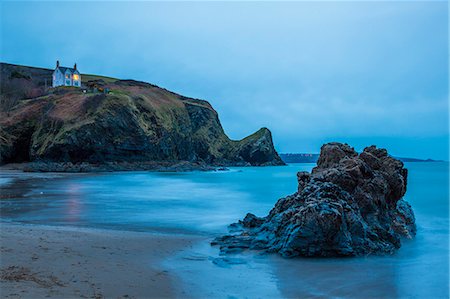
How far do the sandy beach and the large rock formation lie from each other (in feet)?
6.64

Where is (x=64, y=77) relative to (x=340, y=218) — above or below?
above

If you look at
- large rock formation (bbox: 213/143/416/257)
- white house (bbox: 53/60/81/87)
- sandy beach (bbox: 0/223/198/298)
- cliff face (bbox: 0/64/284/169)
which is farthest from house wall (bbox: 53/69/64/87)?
large rock formation (bbox: 213/143/416/257)

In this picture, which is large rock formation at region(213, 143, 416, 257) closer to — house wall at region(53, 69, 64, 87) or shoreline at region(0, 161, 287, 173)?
A: shoreline at region(0, 161, 287, 173)

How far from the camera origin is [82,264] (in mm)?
6191

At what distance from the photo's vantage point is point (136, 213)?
47.7ft

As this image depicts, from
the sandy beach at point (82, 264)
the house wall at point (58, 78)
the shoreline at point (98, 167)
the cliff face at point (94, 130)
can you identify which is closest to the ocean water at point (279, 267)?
the sandy beach at point (82, 264)

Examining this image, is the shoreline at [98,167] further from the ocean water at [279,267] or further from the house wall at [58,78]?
→ the house wall at [58,78]

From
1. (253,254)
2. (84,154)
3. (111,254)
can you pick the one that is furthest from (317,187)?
(84,154)

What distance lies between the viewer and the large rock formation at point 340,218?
7.88 m

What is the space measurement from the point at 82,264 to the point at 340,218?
5.28 meters

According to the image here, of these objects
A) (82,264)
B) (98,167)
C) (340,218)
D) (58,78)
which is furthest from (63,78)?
(340,218)

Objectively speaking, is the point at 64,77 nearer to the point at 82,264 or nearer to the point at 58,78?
the point at 58,78

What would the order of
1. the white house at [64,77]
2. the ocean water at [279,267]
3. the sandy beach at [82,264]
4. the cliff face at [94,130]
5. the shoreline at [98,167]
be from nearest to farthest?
the sandy beach at [82,264], the ocean water at [279,267], the shoreline at [98,167], the cliff face at [94,130], the white house at [64,77]

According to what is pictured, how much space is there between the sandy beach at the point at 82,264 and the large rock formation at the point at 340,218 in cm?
202
